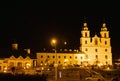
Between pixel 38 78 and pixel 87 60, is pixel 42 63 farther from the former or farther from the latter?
pixel 38 78

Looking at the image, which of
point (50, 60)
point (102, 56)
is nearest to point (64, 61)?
point (50, 60)

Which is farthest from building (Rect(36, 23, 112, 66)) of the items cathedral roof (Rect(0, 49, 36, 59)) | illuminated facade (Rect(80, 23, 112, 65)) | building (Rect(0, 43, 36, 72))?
building (Rect(0, 43, 36, 72))

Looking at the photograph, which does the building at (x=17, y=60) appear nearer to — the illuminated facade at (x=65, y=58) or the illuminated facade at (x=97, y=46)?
the illuminated facade at (x=65, y=58)

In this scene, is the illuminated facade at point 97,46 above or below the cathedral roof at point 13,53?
above

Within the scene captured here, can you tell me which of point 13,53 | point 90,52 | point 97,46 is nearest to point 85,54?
point 90,52

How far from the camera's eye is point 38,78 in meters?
37.9

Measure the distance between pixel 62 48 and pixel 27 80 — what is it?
52.3 m

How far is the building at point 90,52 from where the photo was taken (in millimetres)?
86125

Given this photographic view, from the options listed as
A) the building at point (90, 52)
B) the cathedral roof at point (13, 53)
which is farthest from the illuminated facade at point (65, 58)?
the cathedral roof at point (13, 53)

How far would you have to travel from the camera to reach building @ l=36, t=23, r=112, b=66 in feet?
283

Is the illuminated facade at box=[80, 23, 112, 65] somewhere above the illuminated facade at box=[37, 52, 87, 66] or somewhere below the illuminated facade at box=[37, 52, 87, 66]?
above

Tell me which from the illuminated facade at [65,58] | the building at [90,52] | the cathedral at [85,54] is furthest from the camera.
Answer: the building at [90,52]

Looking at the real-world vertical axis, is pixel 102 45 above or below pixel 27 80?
above

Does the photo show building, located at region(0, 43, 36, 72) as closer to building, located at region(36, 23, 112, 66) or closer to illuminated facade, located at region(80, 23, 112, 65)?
building, located at region(36, 23, 112, 66)
